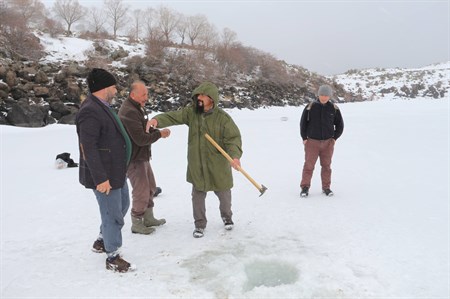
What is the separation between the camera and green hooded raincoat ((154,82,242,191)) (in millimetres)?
3771

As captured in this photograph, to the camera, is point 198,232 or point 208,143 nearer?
point 208,143

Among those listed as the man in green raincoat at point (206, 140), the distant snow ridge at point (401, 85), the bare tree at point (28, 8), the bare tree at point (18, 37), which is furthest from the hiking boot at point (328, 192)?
the distant snow ridge at point (401, 85)

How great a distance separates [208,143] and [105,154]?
1176 mm

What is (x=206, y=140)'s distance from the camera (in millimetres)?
3789

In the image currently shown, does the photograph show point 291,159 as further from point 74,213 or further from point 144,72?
point 144,72

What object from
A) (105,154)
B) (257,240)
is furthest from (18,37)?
(257,240)

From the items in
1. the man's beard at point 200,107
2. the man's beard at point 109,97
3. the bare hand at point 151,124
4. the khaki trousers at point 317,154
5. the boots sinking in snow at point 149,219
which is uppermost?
the man's beard at point 109,97

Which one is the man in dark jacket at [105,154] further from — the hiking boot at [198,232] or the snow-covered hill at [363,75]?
the snow-covered hill at [363,75]

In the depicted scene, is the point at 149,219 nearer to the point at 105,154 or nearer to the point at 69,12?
the point at 105,154

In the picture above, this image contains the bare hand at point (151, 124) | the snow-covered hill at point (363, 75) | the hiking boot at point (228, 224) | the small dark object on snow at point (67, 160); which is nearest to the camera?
the bare hand at point (151, 124)

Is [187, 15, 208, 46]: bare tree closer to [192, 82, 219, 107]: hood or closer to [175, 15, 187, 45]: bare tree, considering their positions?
[175, 15, 187, 45]: bare tree

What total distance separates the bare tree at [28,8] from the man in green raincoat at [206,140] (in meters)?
23.0

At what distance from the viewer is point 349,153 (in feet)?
29.2

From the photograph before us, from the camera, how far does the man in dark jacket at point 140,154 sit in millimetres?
3602
